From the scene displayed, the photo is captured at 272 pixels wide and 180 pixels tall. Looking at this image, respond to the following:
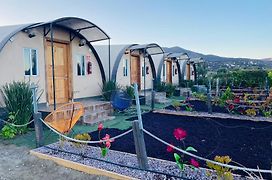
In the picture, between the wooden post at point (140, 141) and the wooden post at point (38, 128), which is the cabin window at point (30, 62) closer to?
the wooden post at point (38, 128)

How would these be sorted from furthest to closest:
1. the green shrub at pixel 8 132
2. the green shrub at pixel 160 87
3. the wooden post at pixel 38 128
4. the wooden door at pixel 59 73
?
the green shrub at pixel 160 87, the wooden door at pixel 59 73, the green shrub at pixel 8 132, the wooden post at pixel 38 128

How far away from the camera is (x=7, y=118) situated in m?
6.68

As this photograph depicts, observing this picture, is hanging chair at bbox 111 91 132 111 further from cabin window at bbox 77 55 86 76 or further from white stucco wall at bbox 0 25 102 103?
cabin window at bbox 77 55 86 76

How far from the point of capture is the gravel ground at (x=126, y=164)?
359 cm

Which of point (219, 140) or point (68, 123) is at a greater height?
point (68, 123)

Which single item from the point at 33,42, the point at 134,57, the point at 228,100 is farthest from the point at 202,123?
the point at 134,57

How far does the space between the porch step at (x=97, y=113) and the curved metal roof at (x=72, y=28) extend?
9.05ft

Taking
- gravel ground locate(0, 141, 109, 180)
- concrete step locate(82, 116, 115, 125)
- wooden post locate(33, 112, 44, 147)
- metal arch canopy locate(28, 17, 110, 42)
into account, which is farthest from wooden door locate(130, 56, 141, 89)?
gravel ground locate(0, 141, 109, 180)

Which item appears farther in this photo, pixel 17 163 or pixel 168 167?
pixel 17 163

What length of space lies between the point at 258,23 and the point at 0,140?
19788 millimetres

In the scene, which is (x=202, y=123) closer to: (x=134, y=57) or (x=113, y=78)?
(x=113, y=78)

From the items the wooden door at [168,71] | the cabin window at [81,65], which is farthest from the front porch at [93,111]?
the wooden door at [168,71]

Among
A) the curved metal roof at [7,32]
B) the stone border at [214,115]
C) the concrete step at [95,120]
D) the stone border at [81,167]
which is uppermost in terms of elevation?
the curved metal roof at [7,32]

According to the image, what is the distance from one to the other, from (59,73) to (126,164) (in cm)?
611
